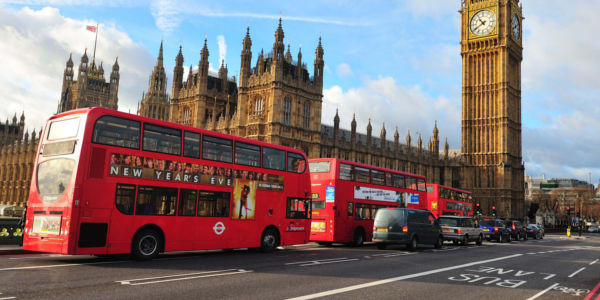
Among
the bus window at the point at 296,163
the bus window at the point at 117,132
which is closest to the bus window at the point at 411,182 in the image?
the bus window at the point at 296,163

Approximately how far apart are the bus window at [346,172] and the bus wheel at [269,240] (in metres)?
5.78

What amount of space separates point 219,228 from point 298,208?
463 cm

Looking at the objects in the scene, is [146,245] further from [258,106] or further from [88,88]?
[88,88]

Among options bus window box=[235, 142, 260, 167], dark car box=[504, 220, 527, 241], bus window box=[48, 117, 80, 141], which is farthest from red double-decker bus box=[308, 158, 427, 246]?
dark car box=[504, 220, 527, 241]

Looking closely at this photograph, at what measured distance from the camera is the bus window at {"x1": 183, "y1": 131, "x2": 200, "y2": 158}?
15.4 metres

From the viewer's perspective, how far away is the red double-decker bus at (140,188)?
1280 centimetres

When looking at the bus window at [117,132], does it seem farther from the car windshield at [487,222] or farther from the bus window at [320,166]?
the car windshield at [487,222]

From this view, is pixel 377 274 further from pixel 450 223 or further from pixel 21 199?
pixel 21 199

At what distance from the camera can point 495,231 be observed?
116 ft

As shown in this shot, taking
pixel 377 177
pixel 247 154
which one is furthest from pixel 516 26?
pixel 247 154

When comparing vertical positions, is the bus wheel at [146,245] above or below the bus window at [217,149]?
below

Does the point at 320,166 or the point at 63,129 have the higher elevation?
the point at 320,166

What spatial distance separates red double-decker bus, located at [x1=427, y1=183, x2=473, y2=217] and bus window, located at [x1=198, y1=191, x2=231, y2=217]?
2457cm

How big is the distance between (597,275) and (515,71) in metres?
81.9
